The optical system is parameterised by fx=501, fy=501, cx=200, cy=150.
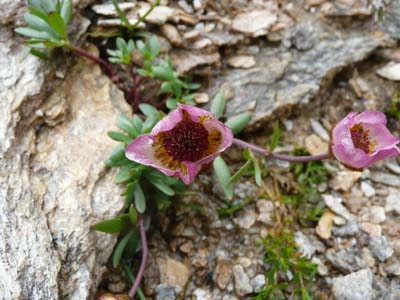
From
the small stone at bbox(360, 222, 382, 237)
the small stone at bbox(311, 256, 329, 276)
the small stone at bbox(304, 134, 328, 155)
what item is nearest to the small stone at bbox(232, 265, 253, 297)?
the small stone at bbox(311, 256, 329, 276)

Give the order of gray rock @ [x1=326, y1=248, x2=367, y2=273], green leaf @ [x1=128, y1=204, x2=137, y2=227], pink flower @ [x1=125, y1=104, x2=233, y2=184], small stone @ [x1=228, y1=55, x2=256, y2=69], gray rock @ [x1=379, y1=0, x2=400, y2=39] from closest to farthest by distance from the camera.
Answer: pink flower @ [x1=125, y1=104, x2=233, y2=184] < green leaf @ [x1=128, y1=204, x2=137, y2=227] < gray rock @ [x1=326, y1=248, x2=367, y2=273] < small stone @ [x1=228, y1=55, x2=256, y2=69] < gray rock @ [x1=379, y1=0, x2=400, y2=39]

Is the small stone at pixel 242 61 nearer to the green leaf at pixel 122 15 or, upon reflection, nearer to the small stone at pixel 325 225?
the green leaf at pixel 122 15

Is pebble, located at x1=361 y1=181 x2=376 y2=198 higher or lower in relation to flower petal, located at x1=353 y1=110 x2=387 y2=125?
lower

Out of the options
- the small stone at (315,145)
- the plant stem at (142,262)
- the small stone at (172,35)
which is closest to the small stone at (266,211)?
the small stone at (315,145)

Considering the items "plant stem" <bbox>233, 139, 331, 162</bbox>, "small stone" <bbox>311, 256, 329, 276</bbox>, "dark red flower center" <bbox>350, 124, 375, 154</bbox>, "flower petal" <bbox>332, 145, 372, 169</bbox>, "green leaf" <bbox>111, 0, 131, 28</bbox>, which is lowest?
"small stone" <bbox>311, 256, 329, 276</bbox>

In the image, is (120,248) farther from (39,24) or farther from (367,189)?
(367,189)

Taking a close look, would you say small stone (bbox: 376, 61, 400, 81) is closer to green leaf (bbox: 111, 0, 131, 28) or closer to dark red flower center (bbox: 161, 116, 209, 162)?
dark red flower center (bbox: 161, 116, 209, 162)
